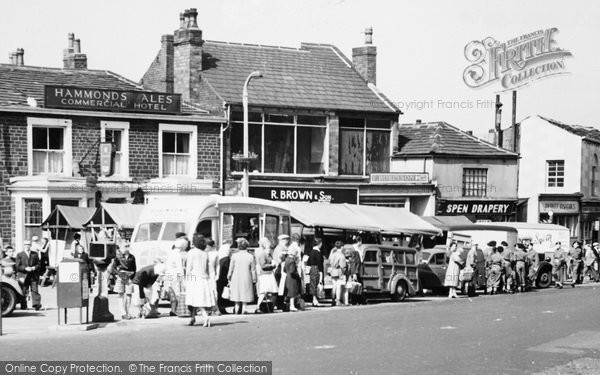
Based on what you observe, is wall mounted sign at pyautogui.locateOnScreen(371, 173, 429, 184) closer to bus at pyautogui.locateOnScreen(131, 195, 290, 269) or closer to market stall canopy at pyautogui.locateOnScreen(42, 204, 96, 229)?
market stall canopy at pyautogui.locateOnScreen(42, 204, 96, 229)

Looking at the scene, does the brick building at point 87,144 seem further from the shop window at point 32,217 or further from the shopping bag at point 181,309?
the shopping bag at point 181,309

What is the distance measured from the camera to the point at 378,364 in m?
13.7

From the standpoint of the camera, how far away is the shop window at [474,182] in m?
45.9

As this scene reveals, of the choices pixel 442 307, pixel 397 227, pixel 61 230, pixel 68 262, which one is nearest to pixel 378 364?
pixel 68 262

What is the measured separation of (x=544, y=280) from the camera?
3406 cm

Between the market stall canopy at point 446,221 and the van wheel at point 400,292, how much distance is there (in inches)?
463

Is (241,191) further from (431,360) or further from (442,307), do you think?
(431,360)

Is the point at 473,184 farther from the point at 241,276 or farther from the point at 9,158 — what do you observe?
the point at 241,276

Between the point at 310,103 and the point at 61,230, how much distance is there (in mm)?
13225

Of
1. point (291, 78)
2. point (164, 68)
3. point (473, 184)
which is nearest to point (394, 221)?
point (291, 78)

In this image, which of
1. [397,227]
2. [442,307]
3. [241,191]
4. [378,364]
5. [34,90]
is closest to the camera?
[378,364]

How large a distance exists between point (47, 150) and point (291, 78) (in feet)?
40.4

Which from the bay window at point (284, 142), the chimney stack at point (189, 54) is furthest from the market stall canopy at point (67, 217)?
the chimney stack at point (189, 54)

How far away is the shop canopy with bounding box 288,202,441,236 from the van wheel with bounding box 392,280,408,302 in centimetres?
396
